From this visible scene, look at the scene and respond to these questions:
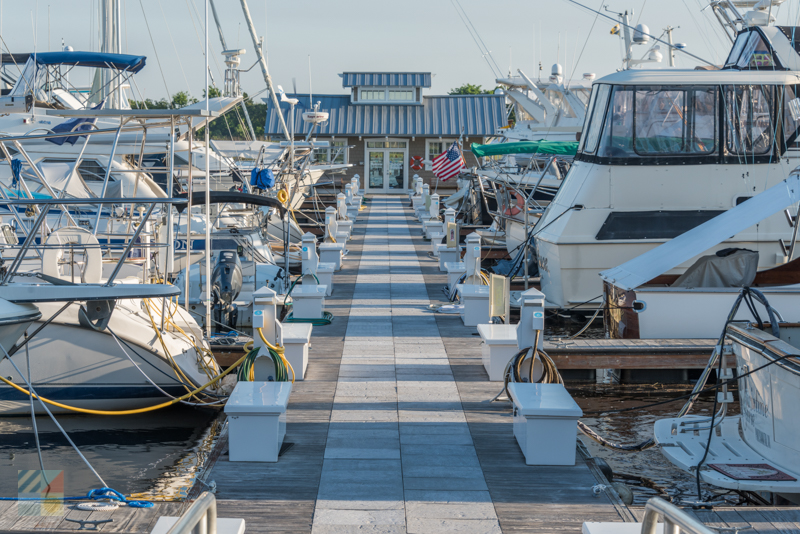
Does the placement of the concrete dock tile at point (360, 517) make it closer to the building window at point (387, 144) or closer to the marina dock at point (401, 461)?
the marina dock at point (401, 461)

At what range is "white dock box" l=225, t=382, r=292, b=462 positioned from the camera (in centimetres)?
605

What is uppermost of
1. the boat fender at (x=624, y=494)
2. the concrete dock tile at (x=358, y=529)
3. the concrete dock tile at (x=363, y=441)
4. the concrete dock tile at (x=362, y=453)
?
the concrete dock tile at (x=363, y=441)

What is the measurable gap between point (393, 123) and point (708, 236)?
29.3 m

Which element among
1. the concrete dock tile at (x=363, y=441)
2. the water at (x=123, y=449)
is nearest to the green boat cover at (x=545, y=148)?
the water at (x=123, y=449)

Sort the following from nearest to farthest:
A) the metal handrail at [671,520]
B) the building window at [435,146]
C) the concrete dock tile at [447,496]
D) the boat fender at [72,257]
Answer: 1. the metal handrail at [671,520]
2. the concrete dock tile at [447,496]
3. the boat fender at [72,257]
4. the building window at [435,146]

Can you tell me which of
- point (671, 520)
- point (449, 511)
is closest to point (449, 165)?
point (449, 511)

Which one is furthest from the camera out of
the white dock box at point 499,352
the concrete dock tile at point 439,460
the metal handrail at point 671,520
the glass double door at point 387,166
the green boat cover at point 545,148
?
the glass double door at point 387,166

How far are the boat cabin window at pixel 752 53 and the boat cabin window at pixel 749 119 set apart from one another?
74cm

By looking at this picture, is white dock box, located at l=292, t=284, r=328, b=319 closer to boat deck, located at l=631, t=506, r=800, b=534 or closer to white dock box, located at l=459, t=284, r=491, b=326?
white dock box, located at l=459, t=284, r=491, b=326

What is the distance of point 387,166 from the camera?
39.1 m

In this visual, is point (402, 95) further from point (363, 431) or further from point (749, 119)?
point (363, 431)

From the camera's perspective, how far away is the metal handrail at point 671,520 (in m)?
2.96

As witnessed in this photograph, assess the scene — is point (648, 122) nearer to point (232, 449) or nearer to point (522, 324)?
point (522, 324)

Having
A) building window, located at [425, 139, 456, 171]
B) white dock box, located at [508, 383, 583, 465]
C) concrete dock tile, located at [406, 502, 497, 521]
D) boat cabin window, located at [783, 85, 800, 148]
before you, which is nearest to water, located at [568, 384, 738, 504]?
white dock box, located at [508, 383, 583, 465]
